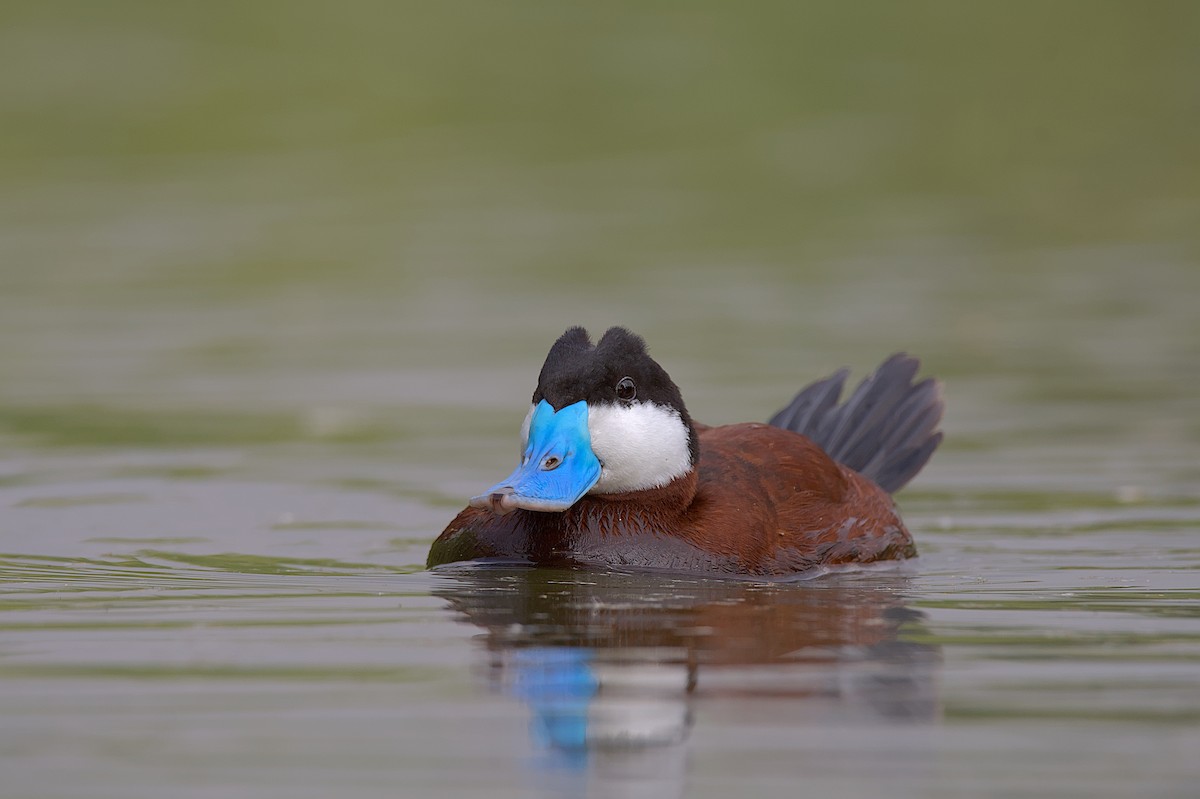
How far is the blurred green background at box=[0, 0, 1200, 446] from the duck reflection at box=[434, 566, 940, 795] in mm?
3838

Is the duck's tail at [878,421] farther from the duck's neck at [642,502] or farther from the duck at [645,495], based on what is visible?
the duck's neck at [642,502]

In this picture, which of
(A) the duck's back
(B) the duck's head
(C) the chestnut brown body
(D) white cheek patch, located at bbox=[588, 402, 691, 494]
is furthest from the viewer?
(A) the duck's back

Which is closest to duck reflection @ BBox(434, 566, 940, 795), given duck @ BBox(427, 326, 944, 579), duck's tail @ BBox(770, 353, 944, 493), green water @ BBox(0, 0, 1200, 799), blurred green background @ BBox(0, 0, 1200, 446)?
green water @ BBox(0, 0, 1200, 799)

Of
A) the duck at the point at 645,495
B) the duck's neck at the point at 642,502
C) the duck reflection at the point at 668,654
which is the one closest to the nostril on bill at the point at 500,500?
the duck at the point at 645,495

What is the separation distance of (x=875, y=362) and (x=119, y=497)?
14.7 ft

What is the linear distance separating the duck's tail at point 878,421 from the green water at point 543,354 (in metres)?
0.35

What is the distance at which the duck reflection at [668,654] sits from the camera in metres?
4.65

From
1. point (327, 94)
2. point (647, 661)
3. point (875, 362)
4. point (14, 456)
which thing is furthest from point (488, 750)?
point (327, 94)

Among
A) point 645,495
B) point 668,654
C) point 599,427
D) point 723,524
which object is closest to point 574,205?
point 723,524

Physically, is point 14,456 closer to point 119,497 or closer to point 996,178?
point 119,497

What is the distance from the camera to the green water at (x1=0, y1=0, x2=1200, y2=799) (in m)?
4.70

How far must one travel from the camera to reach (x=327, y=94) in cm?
2320

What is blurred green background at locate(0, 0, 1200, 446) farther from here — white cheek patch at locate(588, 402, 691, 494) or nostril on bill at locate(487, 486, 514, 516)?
nostril on bill at locate(487, 486, 514, 516)

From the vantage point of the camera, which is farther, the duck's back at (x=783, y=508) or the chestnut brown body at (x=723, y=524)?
the duck's back at (x=783, y=508)
